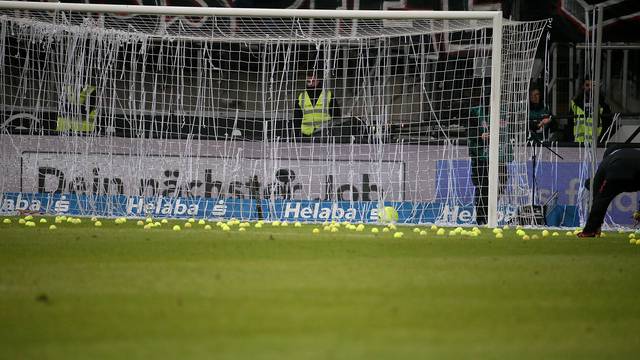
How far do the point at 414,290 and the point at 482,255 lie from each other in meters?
3.03

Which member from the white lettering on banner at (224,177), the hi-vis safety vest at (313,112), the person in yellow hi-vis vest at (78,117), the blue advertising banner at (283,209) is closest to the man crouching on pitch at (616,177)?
the blue advertising banner at (283,209)

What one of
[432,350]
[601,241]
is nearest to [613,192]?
[601,241]

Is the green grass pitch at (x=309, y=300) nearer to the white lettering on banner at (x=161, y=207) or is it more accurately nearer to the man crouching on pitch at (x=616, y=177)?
the man crouching on pitch at (x=616, y=177)

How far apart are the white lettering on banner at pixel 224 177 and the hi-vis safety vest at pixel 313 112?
712mm

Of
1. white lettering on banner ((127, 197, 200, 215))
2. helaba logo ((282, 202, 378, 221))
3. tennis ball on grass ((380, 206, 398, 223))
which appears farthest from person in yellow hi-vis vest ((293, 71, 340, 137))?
white lettering on banner ((127, 197, 200, 215))

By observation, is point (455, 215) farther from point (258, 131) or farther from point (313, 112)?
point (258, 131)

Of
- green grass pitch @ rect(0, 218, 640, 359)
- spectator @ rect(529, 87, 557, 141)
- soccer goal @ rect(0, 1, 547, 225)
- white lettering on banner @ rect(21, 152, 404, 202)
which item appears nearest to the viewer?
green grass pitch @ rect(0, 218, 640, 359)

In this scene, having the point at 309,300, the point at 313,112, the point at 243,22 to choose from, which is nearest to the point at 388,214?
the point at 313,112

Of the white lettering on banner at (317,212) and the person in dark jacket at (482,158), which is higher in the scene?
the person in dark jacket at (482,158)

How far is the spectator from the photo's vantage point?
18.8 metres

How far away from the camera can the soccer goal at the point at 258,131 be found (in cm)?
1772

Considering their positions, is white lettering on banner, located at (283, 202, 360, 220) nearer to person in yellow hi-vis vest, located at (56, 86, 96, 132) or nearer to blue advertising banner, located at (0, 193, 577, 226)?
blue advertising banner, located at (0, 193, 577, 226)

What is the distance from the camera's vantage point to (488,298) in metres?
7.98

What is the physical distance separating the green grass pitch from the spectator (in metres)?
6.88
